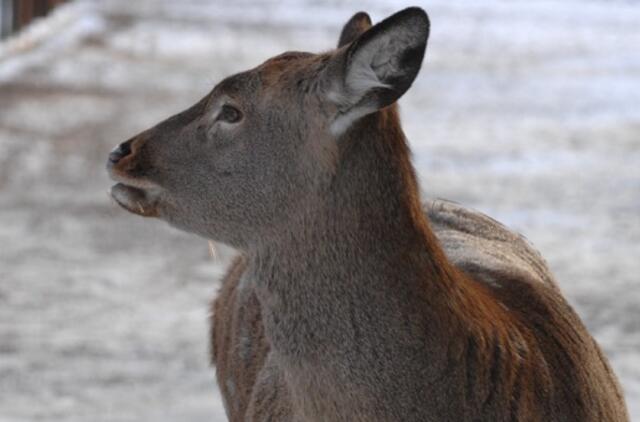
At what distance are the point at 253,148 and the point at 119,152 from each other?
1.27ft

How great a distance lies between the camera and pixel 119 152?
483cm

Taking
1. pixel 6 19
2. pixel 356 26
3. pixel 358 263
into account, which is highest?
pixel 6 19

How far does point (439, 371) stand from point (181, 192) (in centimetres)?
84

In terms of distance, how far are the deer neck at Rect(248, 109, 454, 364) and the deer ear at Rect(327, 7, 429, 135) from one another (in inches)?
5.2

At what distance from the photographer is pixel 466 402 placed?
4.51 m

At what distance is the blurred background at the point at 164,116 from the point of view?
8414mm

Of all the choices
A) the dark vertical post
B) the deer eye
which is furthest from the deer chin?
the dark vertical post

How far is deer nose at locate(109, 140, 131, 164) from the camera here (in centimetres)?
482

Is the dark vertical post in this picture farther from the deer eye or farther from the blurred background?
the deer eye

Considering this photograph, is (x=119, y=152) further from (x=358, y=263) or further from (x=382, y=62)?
(x=382, y=62)

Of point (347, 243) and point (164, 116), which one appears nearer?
point (347, 243)

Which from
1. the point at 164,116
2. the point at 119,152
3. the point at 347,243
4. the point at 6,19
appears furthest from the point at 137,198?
the point at 6,19

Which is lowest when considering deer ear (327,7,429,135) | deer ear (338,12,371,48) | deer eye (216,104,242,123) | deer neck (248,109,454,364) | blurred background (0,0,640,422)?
deer neck (248,109,454,364)

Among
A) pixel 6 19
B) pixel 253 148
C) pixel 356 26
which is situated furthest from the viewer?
pixel 6 19
